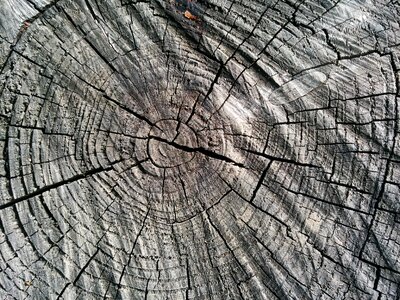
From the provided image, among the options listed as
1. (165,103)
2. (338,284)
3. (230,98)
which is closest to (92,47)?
(165,103)

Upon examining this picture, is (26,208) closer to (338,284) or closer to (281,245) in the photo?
(281,245)

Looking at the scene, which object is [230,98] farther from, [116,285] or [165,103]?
[116,285]

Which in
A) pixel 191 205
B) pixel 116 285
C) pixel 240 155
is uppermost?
pixel 240 155

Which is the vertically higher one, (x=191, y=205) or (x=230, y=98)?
(x=230, y=98)

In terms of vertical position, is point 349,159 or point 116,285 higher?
point 349,159

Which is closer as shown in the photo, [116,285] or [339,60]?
[116,285]

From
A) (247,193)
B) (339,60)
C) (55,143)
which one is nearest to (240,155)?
(247,193)
